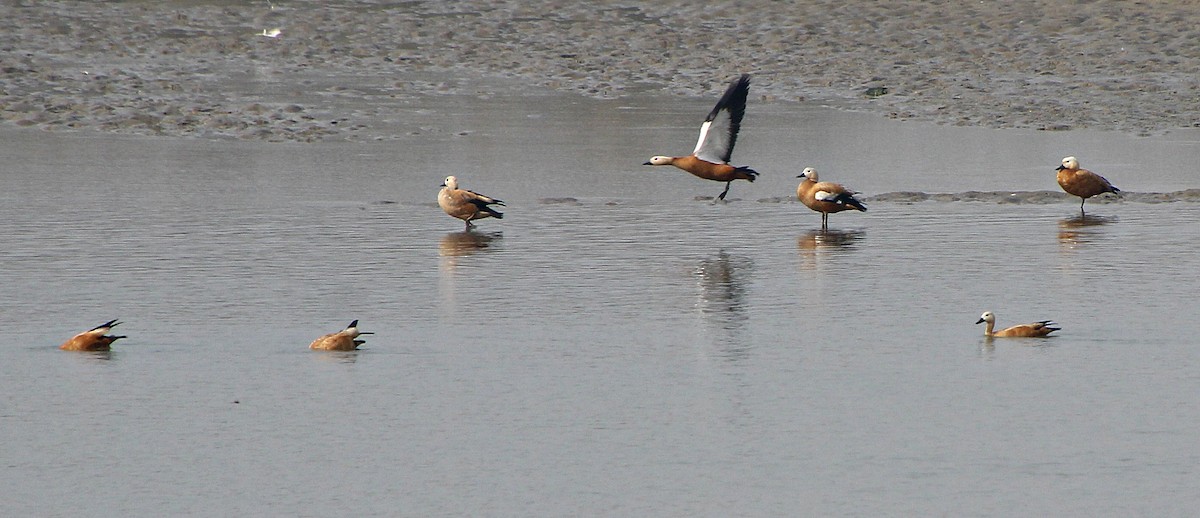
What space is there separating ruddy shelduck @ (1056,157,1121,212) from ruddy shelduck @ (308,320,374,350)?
10196 millimetres

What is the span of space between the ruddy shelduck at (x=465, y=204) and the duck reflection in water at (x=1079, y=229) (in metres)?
5.46

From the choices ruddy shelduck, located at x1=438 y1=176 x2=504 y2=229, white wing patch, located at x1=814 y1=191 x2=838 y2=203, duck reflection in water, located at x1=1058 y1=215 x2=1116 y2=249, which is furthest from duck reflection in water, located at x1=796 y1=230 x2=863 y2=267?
ruddy shelduck, located at x1=438 y1=176 x2=504 y2=229

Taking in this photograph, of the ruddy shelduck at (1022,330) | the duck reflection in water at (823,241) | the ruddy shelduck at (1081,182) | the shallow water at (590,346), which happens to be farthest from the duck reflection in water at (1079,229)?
the ruddy shelduck at (1022,330)

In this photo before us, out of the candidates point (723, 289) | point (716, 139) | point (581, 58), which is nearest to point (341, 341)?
point (723, 289)

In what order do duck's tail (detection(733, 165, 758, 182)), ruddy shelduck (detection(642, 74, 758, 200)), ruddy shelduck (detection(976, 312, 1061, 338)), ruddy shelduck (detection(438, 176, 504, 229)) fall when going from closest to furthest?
ruddy shelduck (detection(976, 312, 1061, 338)), ruddy shelduck (detection(438, 176, 504, 229)), duck's tail (detection(733, 165, 758, 182)), ruddy shelduck (detection(642, 74, 758, 200))

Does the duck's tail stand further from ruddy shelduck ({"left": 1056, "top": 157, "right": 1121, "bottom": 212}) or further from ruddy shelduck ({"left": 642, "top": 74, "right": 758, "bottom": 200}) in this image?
ruddy shelduck ({"left": 1056, "top": 157, "right": 1121, "bottom": 212})

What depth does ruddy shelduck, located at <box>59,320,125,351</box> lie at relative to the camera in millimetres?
11828

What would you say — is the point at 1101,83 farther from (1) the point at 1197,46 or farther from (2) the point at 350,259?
(2) the point at 350,259

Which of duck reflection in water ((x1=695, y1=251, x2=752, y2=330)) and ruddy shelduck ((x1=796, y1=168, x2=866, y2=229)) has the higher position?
ruddy shelduck ((x1=796, y1=168, x2=866, y2=229))

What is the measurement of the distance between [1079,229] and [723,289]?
206 inches

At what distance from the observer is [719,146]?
67.7 ft

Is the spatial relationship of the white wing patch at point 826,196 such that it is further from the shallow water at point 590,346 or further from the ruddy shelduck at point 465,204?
the ruddy shelduck at point 465,204

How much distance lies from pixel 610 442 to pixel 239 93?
2127cm

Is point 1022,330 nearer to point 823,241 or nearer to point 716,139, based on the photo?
point 823,241
